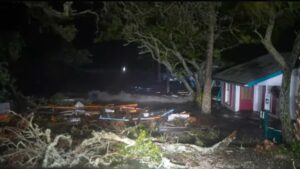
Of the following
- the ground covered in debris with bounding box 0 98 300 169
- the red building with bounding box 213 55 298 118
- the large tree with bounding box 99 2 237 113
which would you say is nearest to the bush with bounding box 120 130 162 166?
the ground covered in debris with bounding box 0 98 300 169

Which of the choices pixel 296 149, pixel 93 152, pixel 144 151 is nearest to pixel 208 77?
pixel 296 149

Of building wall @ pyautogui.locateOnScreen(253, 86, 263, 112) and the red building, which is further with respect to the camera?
building wall @ pyautogui.locateOnScreen(253, 86, 263, 112)

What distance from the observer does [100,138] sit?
38.0 ft

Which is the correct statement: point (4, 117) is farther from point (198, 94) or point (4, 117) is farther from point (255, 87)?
point (255, 87)

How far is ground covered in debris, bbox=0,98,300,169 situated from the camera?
36.8 ft

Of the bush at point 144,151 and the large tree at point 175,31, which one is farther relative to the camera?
the large tree at point 175,31

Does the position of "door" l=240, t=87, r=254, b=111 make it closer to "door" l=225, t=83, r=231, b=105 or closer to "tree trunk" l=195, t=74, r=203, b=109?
"door" l=225, t=83, r=231, b=105

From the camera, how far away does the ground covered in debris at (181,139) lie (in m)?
11.2

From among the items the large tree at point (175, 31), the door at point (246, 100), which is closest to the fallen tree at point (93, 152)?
the large tree at point (175, 31)

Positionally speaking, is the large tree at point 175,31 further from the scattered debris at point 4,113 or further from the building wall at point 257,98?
the scattered debris at point 4,113

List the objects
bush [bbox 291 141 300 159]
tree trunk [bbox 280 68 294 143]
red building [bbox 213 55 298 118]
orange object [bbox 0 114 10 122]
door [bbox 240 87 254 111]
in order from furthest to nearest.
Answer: door [bbox 240 87 254 111], red building [bbox 213 55 298 118], orange object [bbox 0 114 10 122], tree trunk [bbox 280 68 294 143], bush [bbox 291 141 300 159]

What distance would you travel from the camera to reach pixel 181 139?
589 inches

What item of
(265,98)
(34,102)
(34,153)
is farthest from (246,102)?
(34,153)

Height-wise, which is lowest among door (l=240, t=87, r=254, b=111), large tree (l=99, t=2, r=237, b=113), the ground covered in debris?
the ground covered in debris
